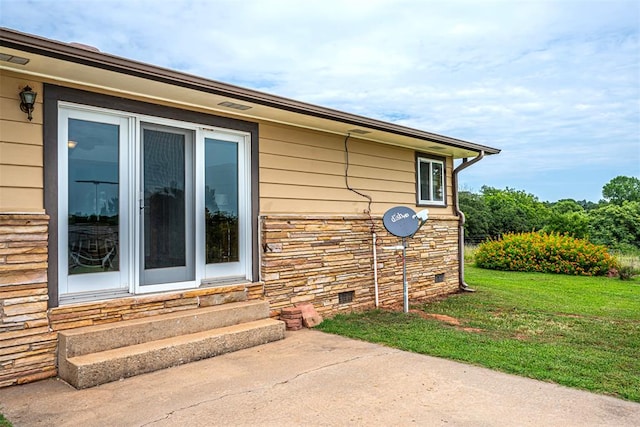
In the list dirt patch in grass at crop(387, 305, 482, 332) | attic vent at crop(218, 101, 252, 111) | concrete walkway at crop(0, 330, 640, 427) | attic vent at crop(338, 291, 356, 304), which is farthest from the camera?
attic vent at crop(338, 291, 356, 304)

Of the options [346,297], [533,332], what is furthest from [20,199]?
[533,332]

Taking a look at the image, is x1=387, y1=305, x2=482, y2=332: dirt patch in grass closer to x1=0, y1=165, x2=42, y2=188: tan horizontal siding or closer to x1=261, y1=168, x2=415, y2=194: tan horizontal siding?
x1=261, y1=168, x2=415, y2=194: tan horizontal siding

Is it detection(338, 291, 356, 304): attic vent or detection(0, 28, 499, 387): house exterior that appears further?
detection(338, 291, 356, 304): attic vent

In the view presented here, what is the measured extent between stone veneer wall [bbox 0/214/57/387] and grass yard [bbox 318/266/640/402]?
3.02 m

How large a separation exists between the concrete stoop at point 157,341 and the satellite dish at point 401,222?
95.1 inches

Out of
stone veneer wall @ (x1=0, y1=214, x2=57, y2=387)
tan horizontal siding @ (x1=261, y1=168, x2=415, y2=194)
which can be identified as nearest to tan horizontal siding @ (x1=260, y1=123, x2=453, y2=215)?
tan horizontal siding @ (x1=261, y1=168, x2=415, y2=194)

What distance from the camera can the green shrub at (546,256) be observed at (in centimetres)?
1226

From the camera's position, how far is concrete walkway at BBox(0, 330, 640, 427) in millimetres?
3010

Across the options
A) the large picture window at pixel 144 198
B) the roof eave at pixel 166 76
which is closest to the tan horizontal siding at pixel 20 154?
the large picture window at pixel 144 198

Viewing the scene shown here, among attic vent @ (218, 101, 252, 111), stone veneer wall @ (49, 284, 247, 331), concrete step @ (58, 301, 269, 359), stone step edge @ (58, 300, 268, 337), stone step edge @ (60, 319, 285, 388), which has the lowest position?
stone step edge @ (60, 319, 285, 388)

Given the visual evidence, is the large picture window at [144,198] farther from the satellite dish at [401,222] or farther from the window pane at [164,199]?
the satellite dish at [401,222]

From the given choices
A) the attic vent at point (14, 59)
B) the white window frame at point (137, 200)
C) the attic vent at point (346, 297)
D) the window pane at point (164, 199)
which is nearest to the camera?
the attic vent at point (14, 59)

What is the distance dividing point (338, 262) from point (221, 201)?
6.59 feet

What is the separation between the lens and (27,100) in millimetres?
3914
